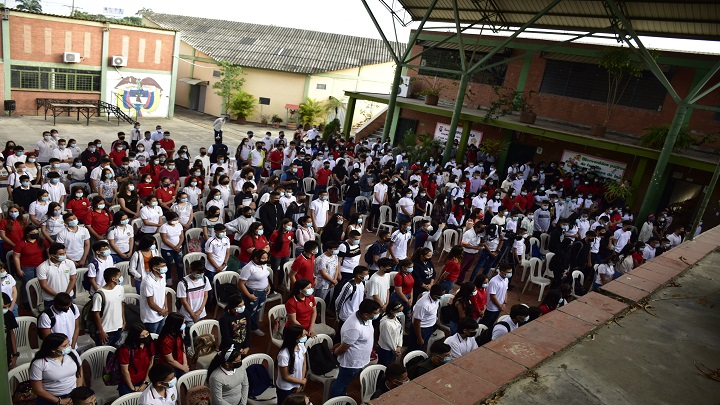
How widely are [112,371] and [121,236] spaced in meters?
2.91

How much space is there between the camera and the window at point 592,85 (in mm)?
18094

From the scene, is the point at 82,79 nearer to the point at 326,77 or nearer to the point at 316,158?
the point at 326,77

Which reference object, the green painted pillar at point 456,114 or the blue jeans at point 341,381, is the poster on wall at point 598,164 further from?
the blue jeans at point 341,381

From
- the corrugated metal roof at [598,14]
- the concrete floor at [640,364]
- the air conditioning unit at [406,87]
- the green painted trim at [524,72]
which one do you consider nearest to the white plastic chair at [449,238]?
the concrete floor at [640,364]

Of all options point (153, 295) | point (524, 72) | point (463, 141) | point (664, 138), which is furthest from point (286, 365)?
point (524, 72)

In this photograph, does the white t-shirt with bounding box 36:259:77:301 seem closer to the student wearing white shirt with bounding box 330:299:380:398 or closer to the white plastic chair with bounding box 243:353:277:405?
the white plastic chair with bounding box 243:353:277:405

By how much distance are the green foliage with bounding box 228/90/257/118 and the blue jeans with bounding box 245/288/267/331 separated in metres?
24.3

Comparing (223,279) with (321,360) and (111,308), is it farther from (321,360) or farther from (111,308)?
(321,360)

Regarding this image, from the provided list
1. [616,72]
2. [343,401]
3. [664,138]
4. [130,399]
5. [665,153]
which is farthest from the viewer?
[616,72]

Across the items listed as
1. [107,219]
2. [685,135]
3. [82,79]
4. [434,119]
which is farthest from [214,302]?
[82,79]

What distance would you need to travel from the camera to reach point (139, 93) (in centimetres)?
2692

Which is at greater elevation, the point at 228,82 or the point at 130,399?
the point at 228,82

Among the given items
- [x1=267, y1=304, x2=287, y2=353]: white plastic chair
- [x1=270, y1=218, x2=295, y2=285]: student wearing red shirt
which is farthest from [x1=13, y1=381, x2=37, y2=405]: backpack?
[x1=270, y1=218, x2=295, y2=285]: student wearing red shirt

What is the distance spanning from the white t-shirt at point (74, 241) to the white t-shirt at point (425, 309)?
15.5 feet
